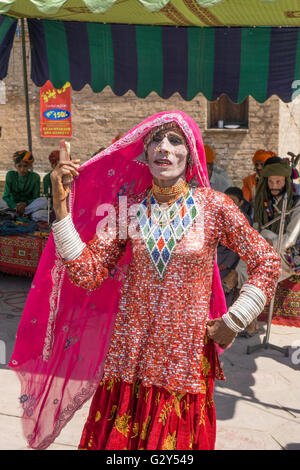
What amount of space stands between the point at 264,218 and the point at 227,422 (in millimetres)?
A: 2305

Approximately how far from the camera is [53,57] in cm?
672

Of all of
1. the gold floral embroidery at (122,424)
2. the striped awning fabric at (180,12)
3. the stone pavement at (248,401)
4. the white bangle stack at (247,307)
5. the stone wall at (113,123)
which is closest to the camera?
the white bangle stack at (247,307)

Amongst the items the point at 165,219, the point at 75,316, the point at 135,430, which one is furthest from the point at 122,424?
the point at 165,219

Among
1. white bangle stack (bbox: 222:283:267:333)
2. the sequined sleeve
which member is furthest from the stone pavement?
the sequined sleeve

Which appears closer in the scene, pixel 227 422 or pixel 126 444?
pixel 126 444

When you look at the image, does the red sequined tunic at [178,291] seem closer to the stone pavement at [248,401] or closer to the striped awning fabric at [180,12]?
the stone pavement at [248,401]

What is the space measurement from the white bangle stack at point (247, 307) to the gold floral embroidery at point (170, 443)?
20.8 inches

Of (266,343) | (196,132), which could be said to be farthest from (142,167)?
(266,343)

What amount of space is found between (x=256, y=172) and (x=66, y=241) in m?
5.60

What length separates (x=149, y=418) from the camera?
2225 millimetres

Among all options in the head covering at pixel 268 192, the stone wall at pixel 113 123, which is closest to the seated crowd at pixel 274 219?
the head covering at pixel 268 192

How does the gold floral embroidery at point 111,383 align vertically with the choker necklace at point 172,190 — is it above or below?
below

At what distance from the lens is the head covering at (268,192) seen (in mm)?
4953

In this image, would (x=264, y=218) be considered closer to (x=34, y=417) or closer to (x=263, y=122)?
(x=34, y=417)
